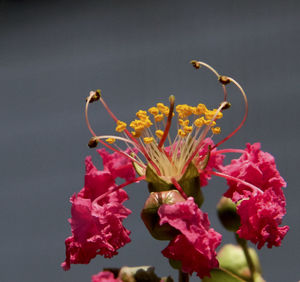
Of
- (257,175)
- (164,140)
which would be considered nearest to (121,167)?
(164,140)

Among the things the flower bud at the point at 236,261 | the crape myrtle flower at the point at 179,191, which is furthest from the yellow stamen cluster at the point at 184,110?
the flower bud at the point at 236,261

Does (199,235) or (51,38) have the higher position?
(51,38)

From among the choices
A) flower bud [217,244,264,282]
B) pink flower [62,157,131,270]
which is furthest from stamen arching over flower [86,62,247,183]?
Result: flower bud [217,244,264,282]

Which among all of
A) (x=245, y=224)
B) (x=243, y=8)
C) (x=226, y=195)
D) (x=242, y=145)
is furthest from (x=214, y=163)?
(x=243, y=8)

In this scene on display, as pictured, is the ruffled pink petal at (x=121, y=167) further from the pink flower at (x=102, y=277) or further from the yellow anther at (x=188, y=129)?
the pink flower at (x=102, y=277)

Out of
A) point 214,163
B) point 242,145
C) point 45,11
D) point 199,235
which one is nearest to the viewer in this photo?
point 199,235

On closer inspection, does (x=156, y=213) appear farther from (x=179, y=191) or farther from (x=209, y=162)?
(x=209, y=162)

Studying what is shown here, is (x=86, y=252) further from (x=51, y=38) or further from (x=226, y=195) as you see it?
(x=51, y=38)

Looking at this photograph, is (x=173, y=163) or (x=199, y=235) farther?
(x=173, y=163)
